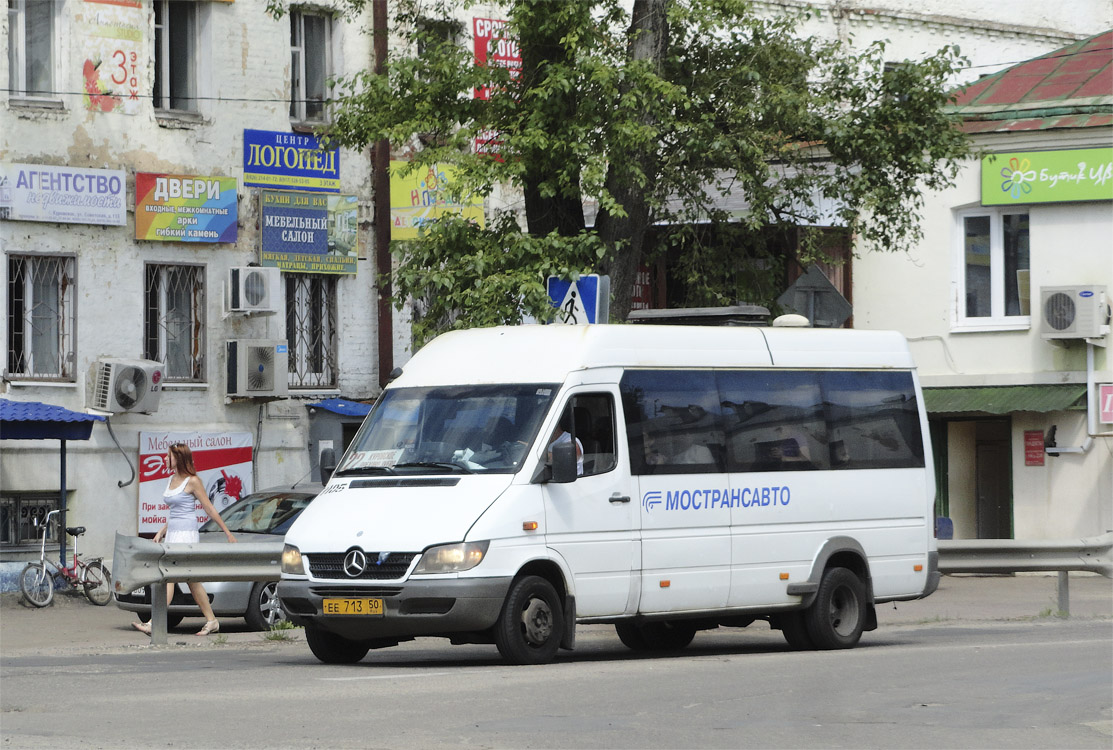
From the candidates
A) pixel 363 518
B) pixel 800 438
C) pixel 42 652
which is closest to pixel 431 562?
pixel 363 518

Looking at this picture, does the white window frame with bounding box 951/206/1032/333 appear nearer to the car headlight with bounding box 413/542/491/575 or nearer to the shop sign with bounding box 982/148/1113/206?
the shop sign with bounding box 982/148/1113/206

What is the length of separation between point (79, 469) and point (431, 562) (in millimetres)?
13406

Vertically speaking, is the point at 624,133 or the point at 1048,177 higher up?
the point at 1048,177

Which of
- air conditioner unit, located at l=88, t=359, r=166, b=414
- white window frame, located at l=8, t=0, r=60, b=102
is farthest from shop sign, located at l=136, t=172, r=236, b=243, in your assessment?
air conditioner unit, located at l=88, t=359, r=166, b=414

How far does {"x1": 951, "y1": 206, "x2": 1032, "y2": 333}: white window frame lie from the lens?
28250mm

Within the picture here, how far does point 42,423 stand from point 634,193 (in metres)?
7.89

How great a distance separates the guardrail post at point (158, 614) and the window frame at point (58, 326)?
30.3 feet

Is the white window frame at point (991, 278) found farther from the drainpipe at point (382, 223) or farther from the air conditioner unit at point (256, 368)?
the air conditioner unit at point (256, 368)

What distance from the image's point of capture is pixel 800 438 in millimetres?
14695

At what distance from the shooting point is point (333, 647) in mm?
13180

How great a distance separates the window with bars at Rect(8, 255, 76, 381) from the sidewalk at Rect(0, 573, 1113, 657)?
3177 mm

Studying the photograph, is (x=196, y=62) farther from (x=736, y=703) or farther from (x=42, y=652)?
(x=736, y=703)

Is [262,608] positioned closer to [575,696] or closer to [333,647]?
[333,647]

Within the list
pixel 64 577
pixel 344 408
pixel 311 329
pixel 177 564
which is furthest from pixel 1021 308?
pixel 177 564
